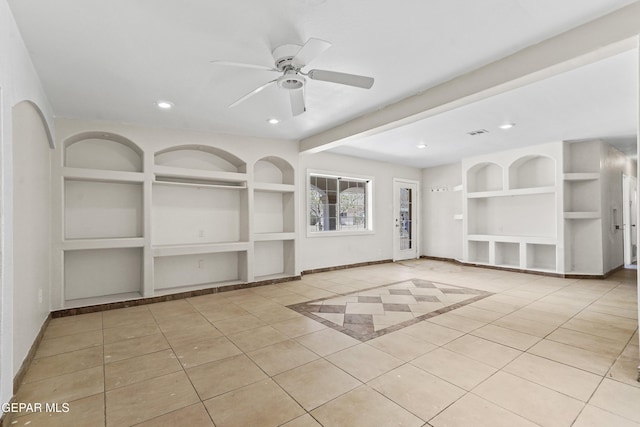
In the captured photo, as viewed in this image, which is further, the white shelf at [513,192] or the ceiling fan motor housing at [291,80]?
the white shelf at [513,192]

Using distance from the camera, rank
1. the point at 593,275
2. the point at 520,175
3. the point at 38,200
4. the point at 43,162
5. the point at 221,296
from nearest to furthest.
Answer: the point at 38,200 < the point at 43,162 < the point at 221,296 < the point at 593,275 < the point at 520,175

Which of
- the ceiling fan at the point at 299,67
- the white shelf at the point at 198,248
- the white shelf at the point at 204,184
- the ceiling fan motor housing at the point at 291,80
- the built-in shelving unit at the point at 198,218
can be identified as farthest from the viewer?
the built-in shelving unit at the point at 198,218

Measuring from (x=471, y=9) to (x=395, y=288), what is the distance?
13.1ft

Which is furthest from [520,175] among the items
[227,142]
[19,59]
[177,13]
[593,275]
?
[19,59]

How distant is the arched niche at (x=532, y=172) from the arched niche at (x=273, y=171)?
4850mm

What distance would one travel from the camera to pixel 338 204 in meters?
7.08

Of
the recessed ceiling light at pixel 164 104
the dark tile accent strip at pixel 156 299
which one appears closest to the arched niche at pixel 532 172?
the dark tile accent strip at pixel 156 299

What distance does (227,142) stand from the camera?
5141 mm

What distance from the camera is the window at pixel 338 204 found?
6688 mm

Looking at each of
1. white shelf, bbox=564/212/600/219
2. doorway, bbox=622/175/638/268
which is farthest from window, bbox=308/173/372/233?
doorway, bbox=622/175/638/268

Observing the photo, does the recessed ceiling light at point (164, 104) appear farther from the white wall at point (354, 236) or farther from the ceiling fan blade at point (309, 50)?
the white wall at point (354, 236)

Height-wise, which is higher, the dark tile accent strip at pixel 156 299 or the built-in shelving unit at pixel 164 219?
the built-in shelving unit at pixel 164 219

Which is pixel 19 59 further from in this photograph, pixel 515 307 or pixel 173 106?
pixel 515 307

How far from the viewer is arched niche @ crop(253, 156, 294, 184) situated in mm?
5844
